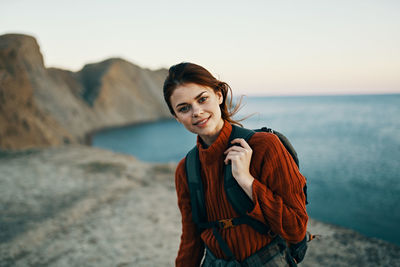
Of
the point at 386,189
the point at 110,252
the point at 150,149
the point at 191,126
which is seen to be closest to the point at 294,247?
the point at 191,126

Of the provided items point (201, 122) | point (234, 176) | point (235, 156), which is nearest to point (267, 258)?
point (234, 176)

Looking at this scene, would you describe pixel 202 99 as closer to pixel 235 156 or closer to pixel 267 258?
pixel 235 156

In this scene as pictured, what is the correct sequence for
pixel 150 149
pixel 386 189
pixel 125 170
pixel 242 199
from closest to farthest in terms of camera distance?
pixel 242 199 → pixel 125 170 → pixel 386 189 → pixel 150 149

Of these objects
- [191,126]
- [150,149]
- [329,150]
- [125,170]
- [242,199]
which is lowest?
[150,149]

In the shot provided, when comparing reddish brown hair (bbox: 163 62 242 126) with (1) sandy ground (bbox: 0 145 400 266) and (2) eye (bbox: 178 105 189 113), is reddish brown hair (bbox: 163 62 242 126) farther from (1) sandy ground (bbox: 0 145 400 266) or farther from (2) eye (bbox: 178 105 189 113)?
(1) sandy ground (bbox: 0 145 400 266)

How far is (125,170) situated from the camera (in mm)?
10609

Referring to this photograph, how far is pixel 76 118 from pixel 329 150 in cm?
3581

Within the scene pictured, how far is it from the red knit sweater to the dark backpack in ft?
0.14

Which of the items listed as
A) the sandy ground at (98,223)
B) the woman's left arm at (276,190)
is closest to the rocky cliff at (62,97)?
the sandy ground at (98,223)

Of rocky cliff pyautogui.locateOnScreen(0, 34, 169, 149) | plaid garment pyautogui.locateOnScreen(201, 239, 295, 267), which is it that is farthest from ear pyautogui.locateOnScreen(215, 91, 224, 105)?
rocky cliff pyautogui.locateOnScreen(0, 34, 169, 149)

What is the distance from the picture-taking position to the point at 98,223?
21.7ft

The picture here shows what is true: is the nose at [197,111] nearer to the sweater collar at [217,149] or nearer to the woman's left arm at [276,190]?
the sweater collar at [217,149]

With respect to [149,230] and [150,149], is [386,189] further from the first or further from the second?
[150,149]

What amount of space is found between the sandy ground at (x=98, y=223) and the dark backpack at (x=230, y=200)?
3895 mm
